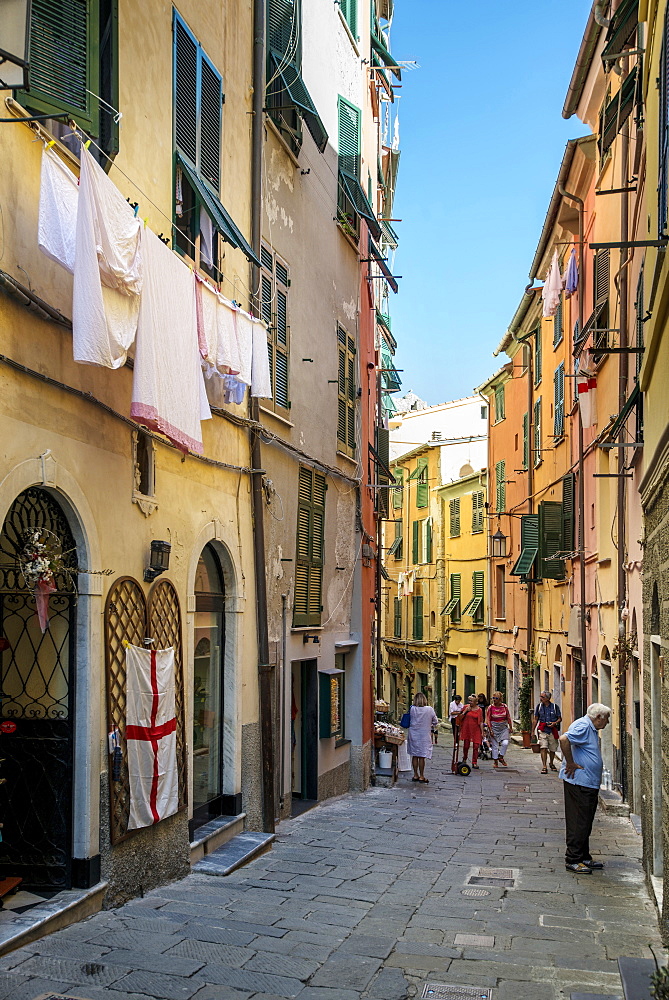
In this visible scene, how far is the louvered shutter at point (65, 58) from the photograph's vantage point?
7.16 metres

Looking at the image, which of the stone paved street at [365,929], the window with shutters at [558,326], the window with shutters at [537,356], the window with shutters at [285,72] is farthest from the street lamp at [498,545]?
the window with shutters at [285,72]

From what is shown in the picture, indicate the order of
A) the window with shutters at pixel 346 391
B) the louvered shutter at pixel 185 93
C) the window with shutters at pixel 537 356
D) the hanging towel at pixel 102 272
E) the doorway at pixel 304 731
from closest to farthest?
the hanging towel at pixel 102 272 → the louvered shutter at pixel 185 93 → the doorway at pixel 304 731 → the window with shutters at pixel 346 391 → the window with shutters at pixel 537 356

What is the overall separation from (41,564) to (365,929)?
384cm

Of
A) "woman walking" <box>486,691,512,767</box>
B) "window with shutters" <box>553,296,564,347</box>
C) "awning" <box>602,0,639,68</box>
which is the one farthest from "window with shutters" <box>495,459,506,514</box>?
"awning" <box>602,0,639,68</box>

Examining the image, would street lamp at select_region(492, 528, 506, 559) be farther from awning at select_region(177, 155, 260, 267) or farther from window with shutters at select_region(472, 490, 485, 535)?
awning at select_region(177, 155, 260, 267)

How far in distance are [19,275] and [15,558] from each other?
6.47 feet

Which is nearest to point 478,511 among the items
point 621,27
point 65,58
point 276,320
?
point 276,320

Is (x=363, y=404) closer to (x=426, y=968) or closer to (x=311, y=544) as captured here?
(x=311, y=544)

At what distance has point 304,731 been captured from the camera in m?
16.0

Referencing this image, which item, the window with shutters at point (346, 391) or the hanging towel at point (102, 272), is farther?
the window with shutters at point (346, 391)

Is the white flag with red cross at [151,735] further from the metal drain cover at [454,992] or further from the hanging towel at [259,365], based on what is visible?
the hanging towel at [259,365]

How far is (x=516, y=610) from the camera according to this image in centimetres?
3288

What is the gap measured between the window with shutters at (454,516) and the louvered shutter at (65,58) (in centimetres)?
3650

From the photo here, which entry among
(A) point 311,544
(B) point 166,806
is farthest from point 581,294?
(B) point 166,806
